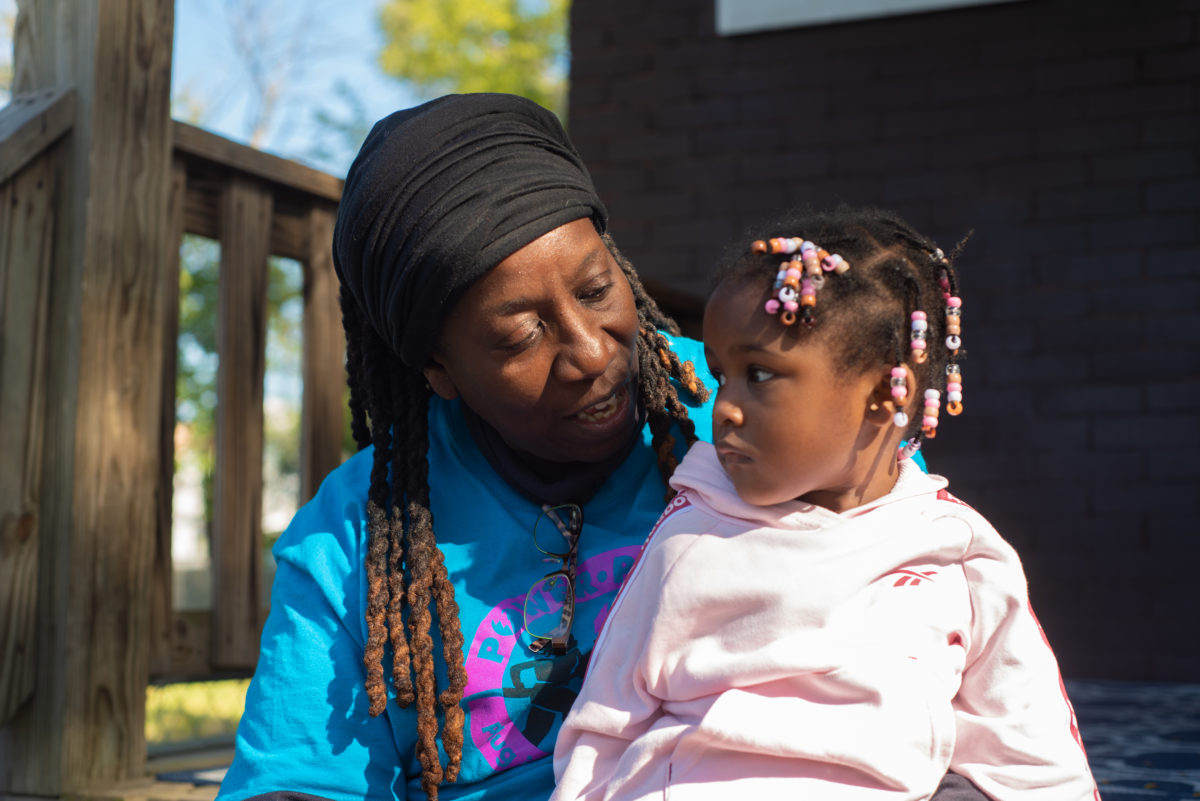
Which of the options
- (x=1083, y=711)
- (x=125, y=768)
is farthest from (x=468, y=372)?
(x=1083, y=711)

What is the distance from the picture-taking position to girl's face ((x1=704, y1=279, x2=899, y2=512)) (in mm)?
1685

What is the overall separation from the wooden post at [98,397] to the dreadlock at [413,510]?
77cm

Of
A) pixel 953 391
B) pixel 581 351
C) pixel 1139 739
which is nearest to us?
pixel 953 391

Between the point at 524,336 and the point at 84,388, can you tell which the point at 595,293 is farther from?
the point at 84,388

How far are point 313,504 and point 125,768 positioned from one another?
43.8 inches

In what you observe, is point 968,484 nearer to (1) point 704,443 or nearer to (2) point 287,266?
(1) point 704,443

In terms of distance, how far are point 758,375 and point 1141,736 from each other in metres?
2.79

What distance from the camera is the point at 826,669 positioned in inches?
65.1

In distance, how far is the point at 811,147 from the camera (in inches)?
246

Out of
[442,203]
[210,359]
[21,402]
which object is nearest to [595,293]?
[442,203]

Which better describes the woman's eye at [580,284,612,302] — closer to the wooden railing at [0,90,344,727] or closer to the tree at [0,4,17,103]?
the wooden railing at [0,90,344,727]

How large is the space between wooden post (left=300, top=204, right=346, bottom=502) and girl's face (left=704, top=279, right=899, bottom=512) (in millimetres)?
2263

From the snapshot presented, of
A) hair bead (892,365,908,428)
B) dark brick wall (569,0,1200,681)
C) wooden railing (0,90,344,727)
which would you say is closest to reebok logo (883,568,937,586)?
hair bead (892,365,908,428)

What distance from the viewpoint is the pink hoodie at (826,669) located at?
5.38 feet
